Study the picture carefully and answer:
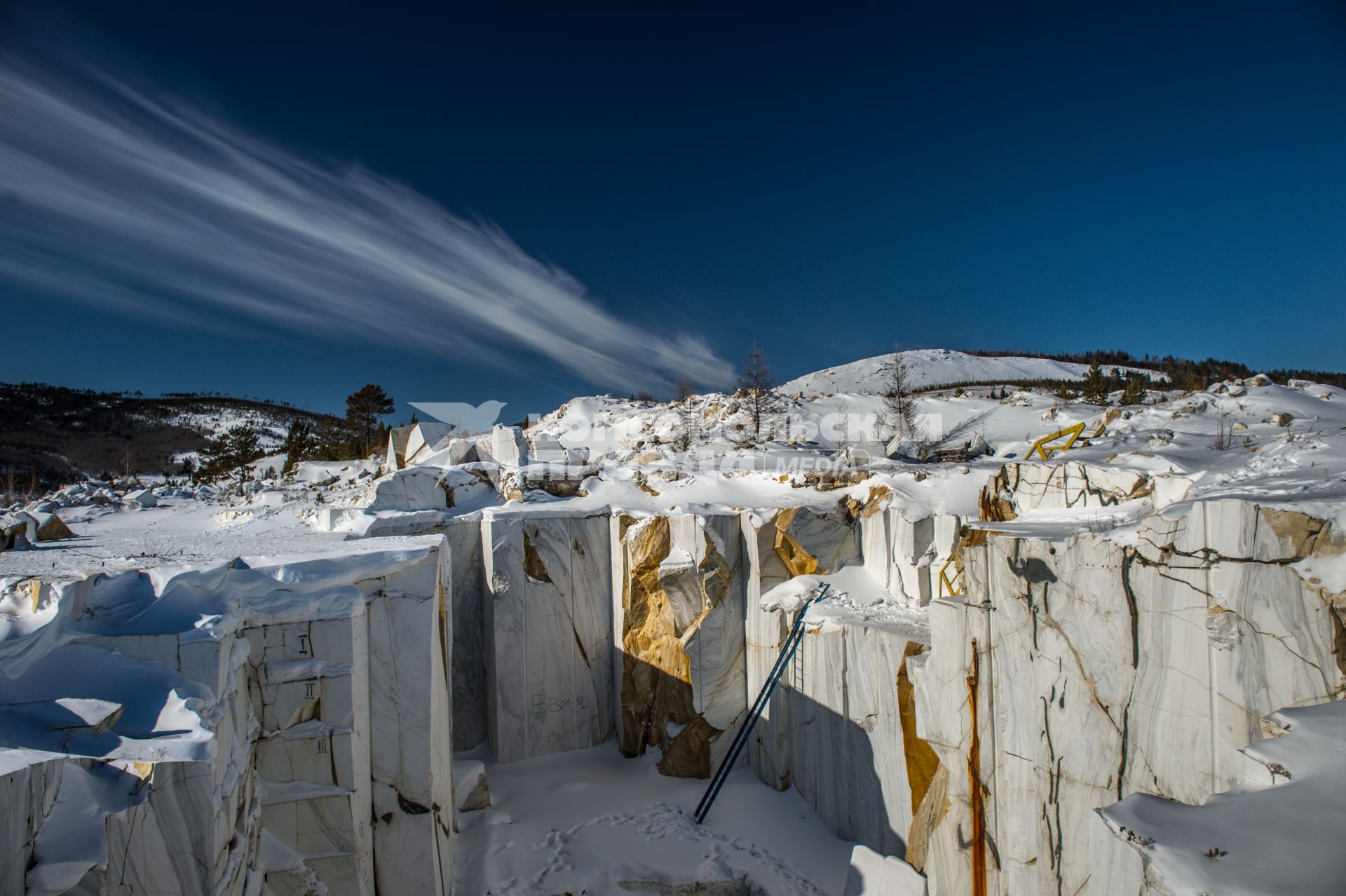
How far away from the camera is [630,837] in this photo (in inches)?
303

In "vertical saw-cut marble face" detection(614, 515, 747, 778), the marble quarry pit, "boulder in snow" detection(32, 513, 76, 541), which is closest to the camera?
the marble quarry pit

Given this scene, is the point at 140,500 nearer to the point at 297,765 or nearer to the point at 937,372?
the point at 297,765

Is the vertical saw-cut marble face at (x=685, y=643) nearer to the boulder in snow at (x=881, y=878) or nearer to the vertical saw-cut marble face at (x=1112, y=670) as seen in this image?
the boulder in snow at (x=881, y=878)

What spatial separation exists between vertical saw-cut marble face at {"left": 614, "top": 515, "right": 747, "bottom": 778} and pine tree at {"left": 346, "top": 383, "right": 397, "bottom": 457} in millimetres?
21225

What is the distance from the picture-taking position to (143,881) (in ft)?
9.74

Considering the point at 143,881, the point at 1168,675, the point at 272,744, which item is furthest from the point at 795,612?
the point at 143,881

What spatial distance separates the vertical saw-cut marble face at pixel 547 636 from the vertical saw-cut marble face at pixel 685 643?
Result: 668 millimetres

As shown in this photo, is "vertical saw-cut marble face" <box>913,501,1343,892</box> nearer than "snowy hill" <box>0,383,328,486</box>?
Yes

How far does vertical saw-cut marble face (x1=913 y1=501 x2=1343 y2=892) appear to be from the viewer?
3.59 metres

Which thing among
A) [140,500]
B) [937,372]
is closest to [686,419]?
[140,500]

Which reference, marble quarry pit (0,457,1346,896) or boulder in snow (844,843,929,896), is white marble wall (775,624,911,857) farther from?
boulder in snow (844,843,929,896)

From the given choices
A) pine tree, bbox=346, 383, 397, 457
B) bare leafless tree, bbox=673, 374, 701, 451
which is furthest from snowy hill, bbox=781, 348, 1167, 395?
pine tree, bbox=346, 383, 397, 457

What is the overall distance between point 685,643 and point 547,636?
233 cm

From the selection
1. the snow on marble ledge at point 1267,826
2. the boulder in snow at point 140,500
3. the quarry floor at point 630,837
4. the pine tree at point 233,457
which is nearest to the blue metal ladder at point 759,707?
the quarry floor at point 630,837
